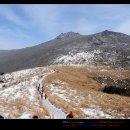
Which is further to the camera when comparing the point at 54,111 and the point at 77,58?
the point at 77,58

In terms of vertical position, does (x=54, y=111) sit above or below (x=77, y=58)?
below

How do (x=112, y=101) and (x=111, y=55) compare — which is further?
(x=111, y=55)

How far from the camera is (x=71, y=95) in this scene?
15.6 m

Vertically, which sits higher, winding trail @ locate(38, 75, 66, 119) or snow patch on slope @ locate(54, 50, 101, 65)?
snow patch on slope @ locate(54, 50, 101, 65)

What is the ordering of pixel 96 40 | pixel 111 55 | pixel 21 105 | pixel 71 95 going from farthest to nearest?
pixel 96 40 → pixel 111 55 → pixel 71 95 → pixel 21 105

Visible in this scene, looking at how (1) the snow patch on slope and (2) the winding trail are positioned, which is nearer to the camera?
(2) the winding trail

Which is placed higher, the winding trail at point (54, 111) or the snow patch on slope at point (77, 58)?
the snow patch on slope at point (77, 58)

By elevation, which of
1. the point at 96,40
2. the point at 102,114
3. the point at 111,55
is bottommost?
the point at 102,114

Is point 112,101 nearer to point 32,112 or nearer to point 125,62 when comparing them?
point 32,112

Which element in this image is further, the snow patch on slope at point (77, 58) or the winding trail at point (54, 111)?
the snow patch on slope at point (77, 58)

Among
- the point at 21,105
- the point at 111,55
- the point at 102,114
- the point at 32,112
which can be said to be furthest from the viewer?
the point at 111,55
